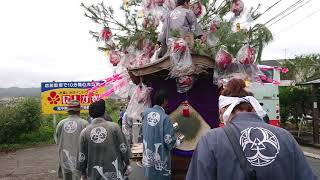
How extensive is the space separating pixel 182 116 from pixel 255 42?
66.3 inches

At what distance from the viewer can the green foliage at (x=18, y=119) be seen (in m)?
17.8

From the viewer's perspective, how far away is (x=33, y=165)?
12.7 meters

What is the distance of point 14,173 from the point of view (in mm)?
11539

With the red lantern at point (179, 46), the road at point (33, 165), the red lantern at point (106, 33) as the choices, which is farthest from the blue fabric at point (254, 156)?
the road at point (33, 165)

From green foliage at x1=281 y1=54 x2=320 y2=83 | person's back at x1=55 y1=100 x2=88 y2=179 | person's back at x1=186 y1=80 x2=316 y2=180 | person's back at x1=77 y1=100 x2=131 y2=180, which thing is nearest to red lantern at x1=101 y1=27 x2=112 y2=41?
person's back at x1=55 y1=100 x2=88 y2=179

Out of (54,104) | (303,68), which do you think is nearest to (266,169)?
(54,104)

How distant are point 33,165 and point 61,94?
4.04 metres

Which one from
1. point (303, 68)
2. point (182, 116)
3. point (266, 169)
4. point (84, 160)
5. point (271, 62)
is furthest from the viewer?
point (271, 62)

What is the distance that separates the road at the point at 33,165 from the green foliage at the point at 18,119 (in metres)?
1.66

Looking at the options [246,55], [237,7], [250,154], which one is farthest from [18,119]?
[250,154]

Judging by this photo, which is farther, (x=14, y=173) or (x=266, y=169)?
(x=14, y=173)

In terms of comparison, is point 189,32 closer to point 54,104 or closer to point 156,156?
point 156,156

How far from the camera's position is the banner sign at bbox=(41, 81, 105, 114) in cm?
1595

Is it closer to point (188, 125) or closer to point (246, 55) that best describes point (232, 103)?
point (246, 55)
